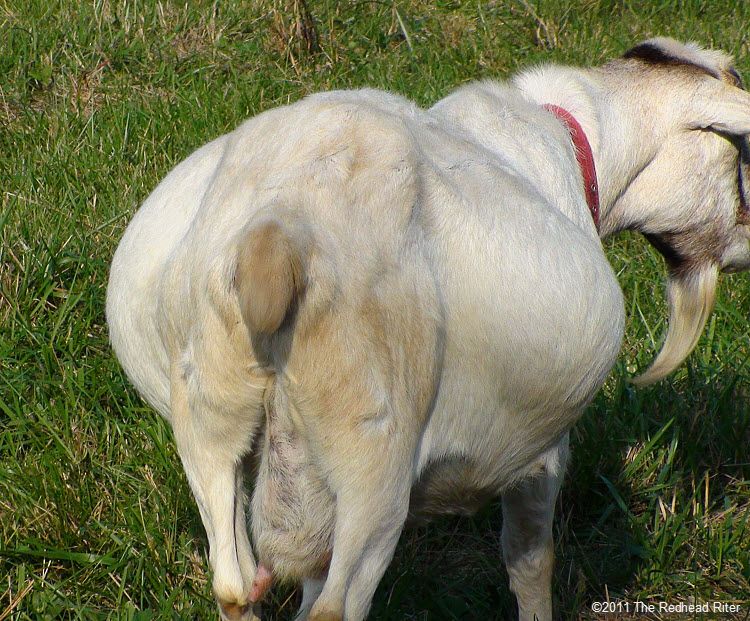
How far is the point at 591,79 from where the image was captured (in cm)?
343

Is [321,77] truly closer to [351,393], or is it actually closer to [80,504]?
[80,504]

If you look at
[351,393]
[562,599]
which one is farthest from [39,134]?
[351,393]

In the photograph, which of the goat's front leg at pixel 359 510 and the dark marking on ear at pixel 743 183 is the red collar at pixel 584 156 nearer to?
the dark marking on ear at pixel 743 183

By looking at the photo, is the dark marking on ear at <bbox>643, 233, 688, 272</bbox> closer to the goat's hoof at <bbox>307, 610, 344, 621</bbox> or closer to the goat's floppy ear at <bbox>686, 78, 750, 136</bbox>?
the goat's floppy ear at <bbox>686, 78, 750, 136</bbox>

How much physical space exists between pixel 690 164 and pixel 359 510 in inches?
74.1

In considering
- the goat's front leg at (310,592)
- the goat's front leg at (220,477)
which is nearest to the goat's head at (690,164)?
the goat's front leg at (310,592)

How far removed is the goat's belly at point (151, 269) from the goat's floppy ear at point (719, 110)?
1.62 m

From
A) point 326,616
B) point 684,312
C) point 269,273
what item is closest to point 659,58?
point 684,312

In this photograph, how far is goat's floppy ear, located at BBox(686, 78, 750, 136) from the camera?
3270 mm

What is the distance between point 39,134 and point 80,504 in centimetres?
237

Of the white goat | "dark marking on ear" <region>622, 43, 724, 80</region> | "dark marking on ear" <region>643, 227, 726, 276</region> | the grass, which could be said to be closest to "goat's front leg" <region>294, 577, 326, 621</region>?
the white goat

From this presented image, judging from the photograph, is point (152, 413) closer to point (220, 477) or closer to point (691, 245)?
point (220, 477)

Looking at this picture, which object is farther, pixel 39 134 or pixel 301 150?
pixel 39 134

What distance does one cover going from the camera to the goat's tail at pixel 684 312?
354 cm
